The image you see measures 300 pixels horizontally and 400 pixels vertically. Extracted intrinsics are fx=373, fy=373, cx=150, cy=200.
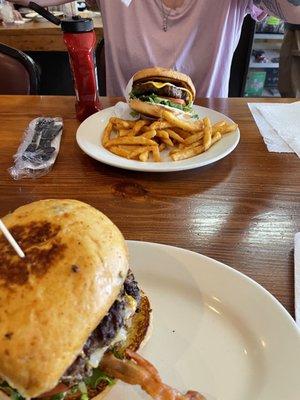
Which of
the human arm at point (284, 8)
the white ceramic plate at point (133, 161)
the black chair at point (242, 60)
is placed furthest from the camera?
the black chair at point (242, 60)

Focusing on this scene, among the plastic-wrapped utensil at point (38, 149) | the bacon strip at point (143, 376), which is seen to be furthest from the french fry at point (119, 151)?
the bacon strip at point (143, 376)

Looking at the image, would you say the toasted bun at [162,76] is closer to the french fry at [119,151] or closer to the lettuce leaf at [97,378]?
the french fry at [119,151]

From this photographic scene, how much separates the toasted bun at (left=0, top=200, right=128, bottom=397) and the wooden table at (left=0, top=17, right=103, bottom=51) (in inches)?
141

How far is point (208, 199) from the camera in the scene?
123cm

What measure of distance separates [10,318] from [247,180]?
Result: 37.4 inches

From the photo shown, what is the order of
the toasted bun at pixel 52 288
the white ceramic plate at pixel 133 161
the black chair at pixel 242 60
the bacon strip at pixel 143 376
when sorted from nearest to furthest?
the toasted bun at pixel 52 288
the bacon strip at pixel 143 376
the white ceramic plate at pixel 133 161
the black chair at pixel 242 60

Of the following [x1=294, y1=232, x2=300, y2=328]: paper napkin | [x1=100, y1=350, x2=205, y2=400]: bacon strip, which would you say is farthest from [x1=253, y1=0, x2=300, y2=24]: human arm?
[x1=100, y1=350, x2=205, y2=400]: bacon strip

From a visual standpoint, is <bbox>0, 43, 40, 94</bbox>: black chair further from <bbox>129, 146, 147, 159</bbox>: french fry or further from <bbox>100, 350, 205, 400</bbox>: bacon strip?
<bbox>100, 350, 205, 400</bbox>: bacon strip

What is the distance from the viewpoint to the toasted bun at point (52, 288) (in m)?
0.59

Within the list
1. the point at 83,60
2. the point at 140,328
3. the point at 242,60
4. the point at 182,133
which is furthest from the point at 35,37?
the point at 140,328

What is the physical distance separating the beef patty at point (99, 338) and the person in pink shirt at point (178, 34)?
6.13ft

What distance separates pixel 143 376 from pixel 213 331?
210 mm

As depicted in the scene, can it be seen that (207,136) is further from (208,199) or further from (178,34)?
(178,34)

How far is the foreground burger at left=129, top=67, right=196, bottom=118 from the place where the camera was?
162 cm
